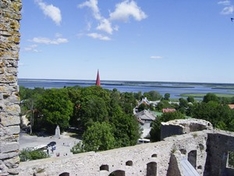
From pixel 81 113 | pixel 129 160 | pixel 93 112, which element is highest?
pixel 129 160

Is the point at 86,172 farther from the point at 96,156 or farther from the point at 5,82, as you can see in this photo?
the point at 5,82

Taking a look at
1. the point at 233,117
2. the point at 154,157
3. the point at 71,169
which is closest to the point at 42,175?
the point at 71,169

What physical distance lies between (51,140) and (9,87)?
35980 millimetres

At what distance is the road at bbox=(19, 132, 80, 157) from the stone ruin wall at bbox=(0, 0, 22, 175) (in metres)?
28.6

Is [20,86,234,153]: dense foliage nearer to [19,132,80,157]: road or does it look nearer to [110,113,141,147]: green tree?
[110,113,141,147]: green tree

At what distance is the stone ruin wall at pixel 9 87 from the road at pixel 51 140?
28.6 meters

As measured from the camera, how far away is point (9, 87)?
4.48m

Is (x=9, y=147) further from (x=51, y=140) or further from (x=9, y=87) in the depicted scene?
(x=51, y=140)

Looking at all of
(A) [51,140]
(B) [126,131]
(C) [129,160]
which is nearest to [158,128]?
(B) [126,131]

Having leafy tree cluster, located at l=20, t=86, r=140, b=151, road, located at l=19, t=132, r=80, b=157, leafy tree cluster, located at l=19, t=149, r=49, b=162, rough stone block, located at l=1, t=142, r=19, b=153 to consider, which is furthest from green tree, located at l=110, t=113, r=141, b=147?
rough stone block, located at l=1, t=142, r=19, b=153

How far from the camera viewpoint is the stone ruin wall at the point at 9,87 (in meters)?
4.40

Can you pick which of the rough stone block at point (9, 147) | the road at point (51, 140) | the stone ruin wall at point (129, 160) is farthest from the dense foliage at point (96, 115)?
the rough stone block at point (9, 147)

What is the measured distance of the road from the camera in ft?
113

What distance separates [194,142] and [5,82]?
15.1 metres
